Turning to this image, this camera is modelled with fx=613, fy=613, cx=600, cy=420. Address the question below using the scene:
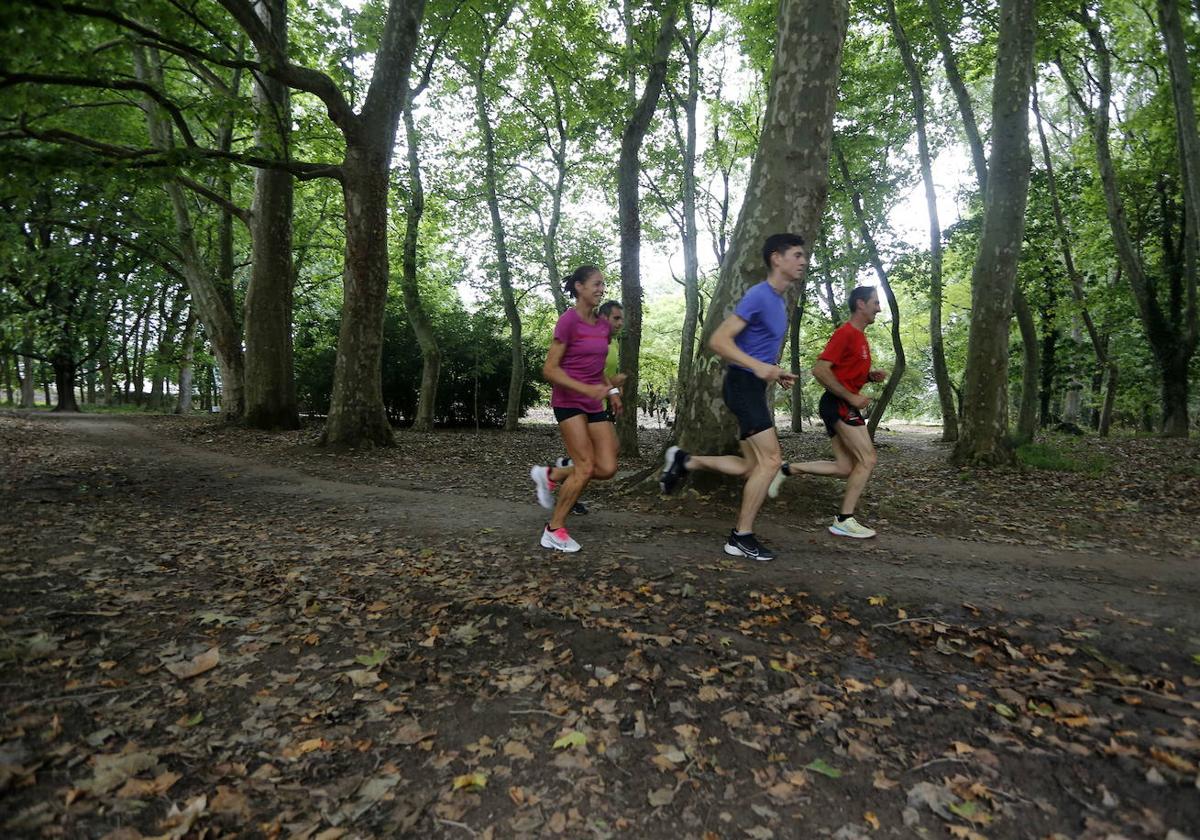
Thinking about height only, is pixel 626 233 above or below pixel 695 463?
above

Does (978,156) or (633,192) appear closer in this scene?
(633,192)

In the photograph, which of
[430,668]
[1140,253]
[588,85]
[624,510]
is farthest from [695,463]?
[1140,253]

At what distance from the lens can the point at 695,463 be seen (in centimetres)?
541

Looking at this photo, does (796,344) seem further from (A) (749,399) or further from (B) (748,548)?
(B) (748,548)

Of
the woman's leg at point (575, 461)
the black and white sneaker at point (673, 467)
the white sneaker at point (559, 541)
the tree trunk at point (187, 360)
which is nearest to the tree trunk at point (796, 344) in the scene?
the black and white sneaker at point (673, 467)

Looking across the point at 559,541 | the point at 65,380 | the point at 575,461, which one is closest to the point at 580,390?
the point at 575,461

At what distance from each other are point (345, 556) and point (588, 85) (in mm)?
11774

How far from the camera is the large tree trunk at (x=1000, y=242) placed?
9453mm

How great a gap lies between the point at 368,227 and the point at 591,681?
10.2 metres

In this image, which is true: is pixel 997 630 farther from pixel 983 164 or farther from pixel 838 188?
pixel 838 188

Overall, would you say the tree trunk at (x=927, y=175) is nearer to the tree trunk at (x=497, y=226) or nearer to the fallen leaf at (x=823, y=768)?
the tree trunk at (x=497, y=226)

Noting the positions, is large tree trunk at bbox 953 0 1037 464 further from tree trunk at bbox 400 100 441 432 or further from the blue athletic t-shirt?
tree trunk at bbox 400 100 441 432

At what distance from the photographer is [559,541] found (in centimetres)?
501

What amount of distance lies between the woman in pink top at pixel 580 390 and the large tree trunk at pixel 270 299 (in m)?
12.4
